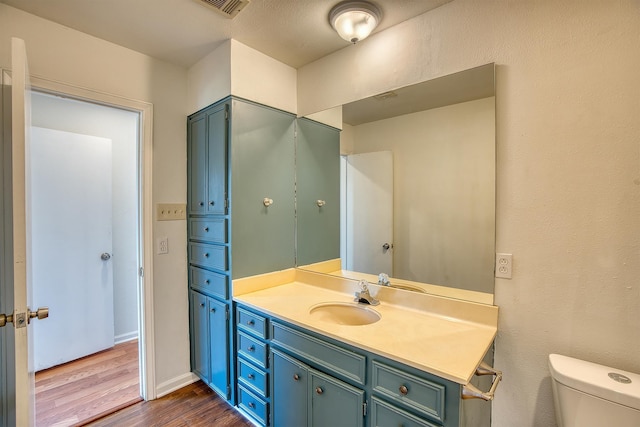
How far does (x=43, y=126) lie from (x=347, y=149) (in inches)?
105

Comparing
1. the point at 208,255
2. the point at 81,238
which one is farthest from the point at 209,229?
the point at 81,238

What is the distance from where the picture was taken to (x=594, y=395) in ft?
3.24

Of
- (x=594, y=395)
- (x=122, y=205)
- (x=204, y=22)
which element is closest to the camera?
(x=594, y=395)

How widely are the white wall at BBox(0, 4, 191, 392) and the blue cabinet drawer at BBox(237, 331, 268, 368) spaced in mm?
695

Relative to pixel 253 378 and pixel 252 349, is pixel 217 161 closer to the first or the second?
pixel 252 349

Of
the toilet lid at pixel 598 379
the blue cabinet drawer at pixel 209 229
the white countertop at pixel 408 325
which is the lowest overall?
the toilet lid at pixel 598 379

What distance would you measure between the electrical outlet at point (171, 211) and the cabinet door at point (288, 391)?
1.26 meters

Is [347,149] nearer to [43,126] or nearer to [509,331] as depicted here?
[509,331]

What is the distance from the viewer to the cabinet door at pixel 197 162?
208cm

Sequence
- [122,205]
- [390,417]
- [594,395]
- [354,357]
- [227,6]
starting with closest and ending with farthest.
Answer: [594,395] < [390,417] < [354,357] < [227,6] < [122,205]

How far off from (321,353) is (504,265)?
0.95m

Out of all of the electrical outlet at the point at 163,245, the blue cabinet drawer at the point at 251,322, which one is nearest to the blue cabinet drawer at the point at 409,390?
the blue cabinet drawer at the point at 251,322

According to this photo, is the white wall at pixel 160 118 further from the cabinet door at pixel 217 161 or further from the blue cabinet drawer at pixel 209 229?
the cabinet door at pixel 217 161

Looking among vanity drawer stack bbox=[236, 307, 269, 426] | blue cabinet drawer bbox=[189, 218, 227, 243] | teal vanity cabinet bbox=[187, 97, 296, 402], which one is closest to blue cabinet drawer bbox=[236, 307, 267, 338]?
vanity drawer stack bbox=[236, 307, 269, 426]
